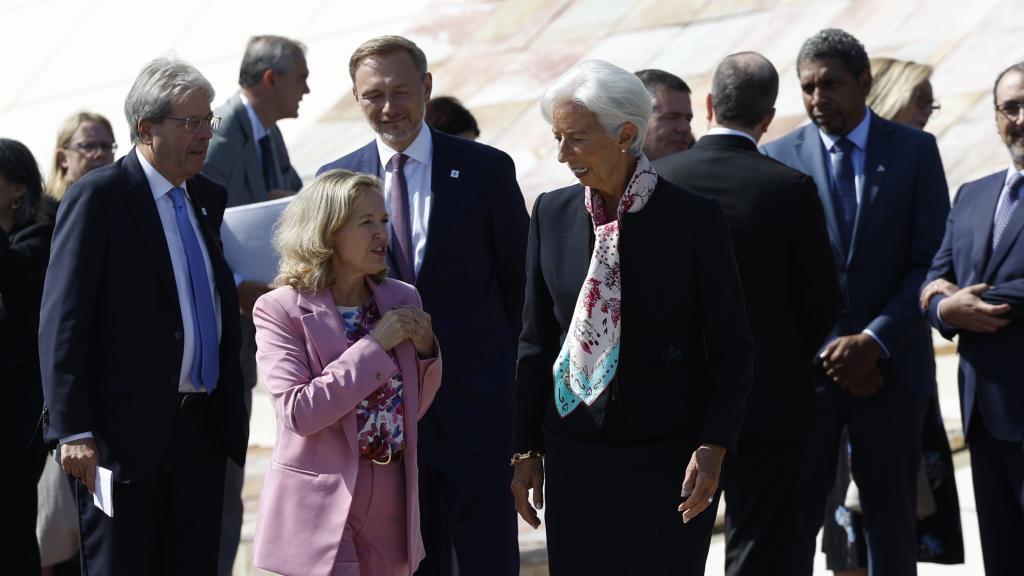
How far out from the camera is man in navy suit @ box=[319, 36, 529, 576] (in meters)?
4.94

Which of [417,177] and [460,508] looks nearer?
[460,508]

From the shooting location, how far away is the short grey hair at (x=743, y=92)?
16.4 feet

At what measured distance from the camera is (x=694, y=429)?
12.5ft

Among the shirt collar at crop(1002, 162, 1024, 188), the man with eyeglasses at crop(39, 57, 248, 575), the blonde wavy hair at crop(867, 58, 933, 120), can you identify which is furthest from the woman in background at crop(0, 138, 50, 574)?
the blonde wavy hair at crop(867, 58, 933, 120)

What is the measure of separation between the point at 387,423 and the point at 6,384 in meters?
1.91

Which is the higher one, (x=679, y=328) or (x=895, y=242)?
(x=895, y=242)

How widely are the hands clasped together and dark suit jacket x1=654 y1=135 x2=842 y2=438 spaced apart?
3.65 feet

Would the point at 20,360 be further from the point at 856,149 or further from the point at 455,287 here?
the point at 856,149

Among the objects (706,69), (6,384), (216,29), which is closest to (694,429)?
(6,384)

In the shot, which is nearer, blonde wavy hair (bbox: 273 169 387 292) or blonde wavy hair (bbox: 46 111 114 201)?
blonde wavy hair (bbox: 273 169 387 292)

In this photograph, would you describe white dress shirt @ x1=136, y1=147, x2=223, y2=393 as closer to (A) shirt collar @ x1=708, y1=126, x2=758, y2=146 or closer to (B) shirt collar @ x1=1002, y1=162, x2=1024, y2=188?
(A) shirt collar @ x1=708, y1=126, x2=758, y2=146

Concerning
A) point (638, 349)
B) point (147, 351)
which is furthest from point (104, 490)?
point (638, 349)

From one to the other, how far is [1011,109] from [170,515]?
10.5ft

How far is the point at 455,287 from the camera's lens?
4977mm
